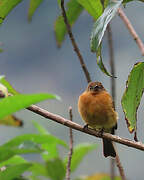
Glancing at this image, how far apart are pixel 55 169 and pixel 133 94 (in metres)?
0.95

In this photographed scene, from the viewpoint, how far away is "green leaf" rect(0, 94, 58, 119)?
4.24 ft

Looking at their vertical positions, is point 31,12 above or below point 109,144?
above

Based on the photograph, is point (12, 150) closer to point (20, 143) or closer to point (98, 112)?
point (20, 143)

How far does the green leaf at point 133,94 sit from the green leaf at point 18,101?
0.45 metres

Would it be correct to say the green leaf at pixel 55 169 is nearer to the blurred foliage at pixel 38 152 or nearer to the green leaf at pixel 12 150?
the blurred foliage at pixel 38 152

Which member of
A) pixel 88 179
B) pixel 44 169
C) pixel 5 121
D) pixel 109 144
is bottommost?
pixel 109 144

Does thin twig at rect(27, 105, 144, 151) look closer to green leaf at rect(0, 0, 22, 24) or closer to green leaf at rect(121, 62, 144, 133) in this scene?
green leaf at rect(121, 62, 144, 133)

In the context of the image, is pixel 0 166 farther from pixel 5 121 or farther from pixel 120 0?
pixel 120 0

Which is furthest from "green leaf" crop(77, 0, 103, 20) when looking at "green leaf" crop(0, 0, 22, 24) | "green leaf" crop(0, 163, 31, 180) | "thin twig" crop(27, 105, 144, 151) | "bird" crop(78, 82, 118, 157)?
"bird" crop(78, 82, 118, 157)

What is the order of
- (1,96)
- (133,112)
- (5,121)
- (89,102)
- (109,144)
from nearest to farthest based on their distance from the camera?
(1,96) < (133,112) < (5,121) < (89,102) < (109,144)

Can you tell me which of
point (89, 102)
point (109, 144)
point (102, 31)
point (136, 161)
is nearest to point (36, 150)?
point (102, 31)

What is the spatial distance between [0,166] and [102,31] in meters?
0.69

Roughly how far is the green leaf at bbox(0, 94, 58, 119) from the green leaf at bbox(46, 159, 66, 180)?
1.08 metres

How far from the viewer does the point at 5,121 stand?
2.18 m
